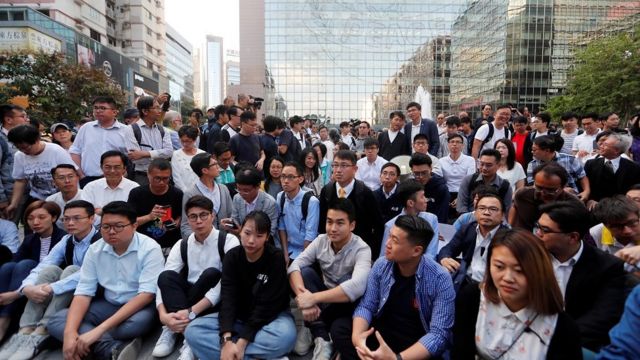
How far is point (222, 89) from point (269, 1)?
120 m

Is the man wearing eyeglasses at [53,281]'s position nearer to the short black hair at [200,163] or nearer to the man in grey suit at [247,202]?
the short black hair at [200,163]

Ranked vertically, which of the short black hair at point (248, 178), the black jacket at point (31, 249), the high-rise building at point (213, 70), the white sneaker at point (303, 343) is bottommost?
the white sneaker at point (303, 343)

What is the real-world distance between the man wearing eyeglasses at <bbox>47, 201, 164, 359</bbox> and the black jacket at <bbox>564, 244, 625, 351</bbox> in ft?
10.8

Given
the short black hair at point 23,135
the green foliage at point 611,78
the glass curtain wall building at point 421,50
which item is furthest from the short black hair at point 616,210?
the glass curtain wall building at point 421,50

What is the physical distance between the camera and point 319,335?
10.5 feet

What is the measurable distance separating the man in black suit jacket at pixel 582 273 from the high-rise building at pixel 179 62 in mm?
65758

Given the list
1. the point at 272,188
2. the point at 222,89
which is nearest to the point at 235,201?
the point at 272,188

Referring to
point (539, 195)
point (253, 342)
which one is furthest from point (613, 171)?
point (253, 342)

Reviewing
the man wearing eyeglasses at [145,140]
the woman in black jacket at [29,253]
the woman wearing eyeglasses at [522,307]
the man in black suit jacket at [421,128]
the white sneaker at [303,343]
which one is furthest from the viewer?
the man in black suit jacket at [421,128]

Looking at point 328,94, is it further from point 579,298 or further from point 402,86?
point 579,298

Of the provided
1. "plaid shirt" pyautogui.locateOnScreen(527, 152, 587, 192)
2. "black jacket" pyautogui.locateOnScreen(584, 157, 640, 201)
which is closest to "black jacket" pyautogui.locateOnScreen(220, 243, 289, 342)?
"plaid shirt" pyautogui.locateOnScreen(527, 152, 587, 192)

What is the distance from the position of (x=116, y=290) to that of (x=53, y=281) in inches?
27.9

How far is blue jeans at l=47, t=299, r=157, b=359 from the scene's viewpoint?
3.15 meters

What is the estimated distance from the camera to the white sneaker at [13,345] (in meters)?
3.10
